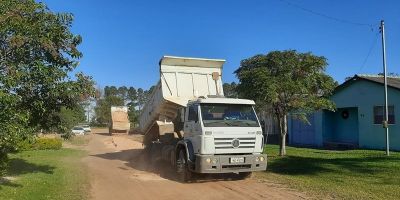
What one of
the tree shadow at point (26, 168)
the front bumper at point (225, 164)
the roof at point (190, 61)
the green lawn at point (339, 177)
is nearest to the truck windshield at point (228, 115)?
the front bumper at point (225, 164)

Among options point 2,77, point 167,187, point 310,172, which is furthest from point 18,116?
point 310,172

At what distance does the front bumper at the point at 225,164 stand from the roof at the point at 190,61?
448cm

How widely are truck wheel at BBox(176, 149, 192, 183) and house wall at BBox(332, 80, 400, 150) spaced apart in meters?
16.2

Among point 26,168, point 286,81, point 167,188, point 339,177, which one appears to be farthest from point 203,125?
point 26,168

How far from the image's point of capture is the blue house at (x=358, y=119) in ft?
89.3

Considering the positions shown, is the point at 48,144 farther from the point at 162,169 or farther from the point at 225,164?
the point at 225,164

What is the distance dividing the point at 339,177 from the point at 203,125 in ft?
14.5

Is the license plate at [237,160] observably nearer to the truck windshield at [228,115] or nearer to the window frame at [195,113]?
the truck windshield at [228,115]

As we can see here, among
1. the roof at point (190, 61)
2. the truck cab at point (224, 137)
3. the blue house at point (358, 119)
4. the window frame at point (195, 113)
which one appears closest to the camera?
the truck cab at point (224, 137)

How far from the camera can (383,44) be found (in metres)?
23.1

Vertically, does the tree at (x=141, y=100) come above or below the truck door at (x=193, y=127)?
above

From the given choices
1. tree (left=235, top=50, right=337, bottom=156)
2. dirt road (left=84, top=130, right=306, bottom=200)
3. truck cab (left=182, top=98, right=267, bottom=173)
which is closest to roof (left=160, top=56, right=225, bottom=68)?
tree (left=235, top=50, right=337, bottom=156)

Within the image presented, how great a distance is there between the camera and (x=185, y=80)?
1717 centimetres

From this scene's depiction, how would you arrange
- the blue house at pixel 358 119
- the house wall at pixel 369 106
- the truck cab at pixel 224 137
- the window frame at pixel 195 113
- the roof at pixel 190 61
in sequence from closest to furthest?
the truck cab at pixel 224 137, the window frame at pixel 195 113, the roof at pixel 190 61, the house wall at pixel 369 106, the blue house at pixel 358 119
